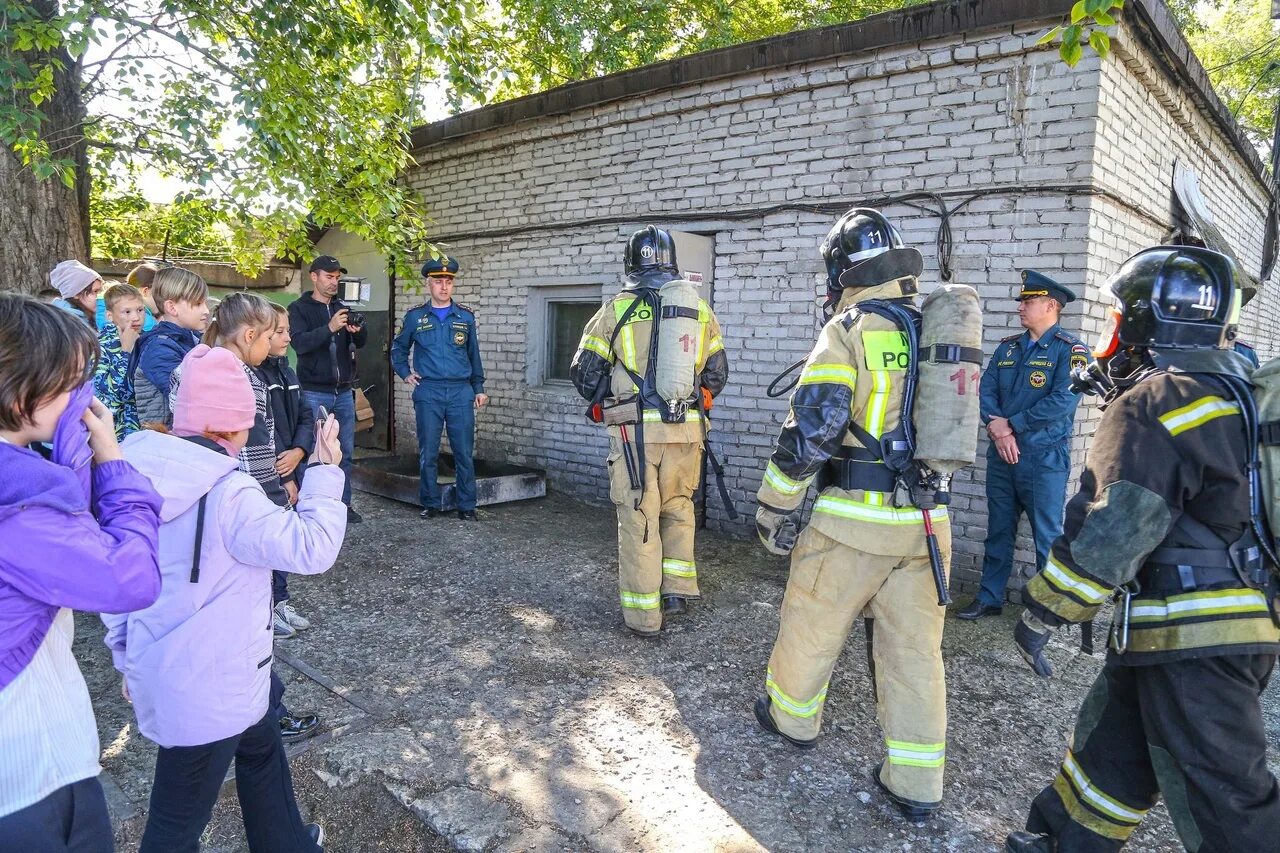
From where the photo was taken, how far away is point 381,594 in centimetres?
454

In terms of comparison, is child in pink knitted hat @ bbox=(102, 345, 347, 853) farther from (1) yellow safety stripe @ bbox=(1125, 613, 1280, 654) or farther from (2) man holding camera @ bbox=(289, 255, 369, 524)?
(2) man holding camera @ bbox=(289, 255, 369, 524)

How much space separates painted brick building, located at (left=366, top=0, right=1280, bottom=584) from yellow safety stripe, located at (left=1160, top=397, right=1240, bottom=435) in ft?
9.11

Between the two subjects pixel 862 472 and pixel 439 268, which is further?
pixel 439 268

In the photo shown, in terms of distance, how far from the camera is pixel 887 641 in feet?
8.66

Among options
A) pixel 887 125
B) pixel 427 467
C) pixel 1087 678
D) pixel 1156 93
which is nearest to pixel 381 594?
pixel 427 467

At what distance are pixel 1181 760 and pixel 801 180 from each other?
4.44 metres

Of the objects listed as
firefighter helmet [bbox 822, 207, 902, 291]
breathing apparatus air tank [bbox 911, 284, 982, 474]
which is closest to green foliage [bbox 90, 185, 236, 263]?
firefighter helmet [bbox 822, 207, 902, 291]

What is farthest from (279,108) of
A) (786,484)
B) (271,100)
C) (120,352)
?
(786,484)

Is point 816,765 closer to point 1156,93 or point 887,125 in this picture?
point 887,125

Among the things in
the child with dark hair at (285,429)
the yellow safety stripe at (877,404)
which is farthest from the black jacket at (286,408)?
the yellow safety stripe at (877,404)

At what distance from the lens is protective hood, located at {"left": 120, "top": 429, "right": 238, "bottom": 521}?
5.75ft

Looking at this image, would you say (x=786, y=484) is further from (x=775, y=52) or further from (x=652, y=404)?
(x=775, y=52)

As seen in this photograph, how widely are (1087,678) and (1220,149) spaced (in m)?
5.67

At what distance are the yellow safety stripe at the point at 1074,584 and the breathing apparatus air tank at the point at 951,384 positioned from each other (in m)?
0.56
